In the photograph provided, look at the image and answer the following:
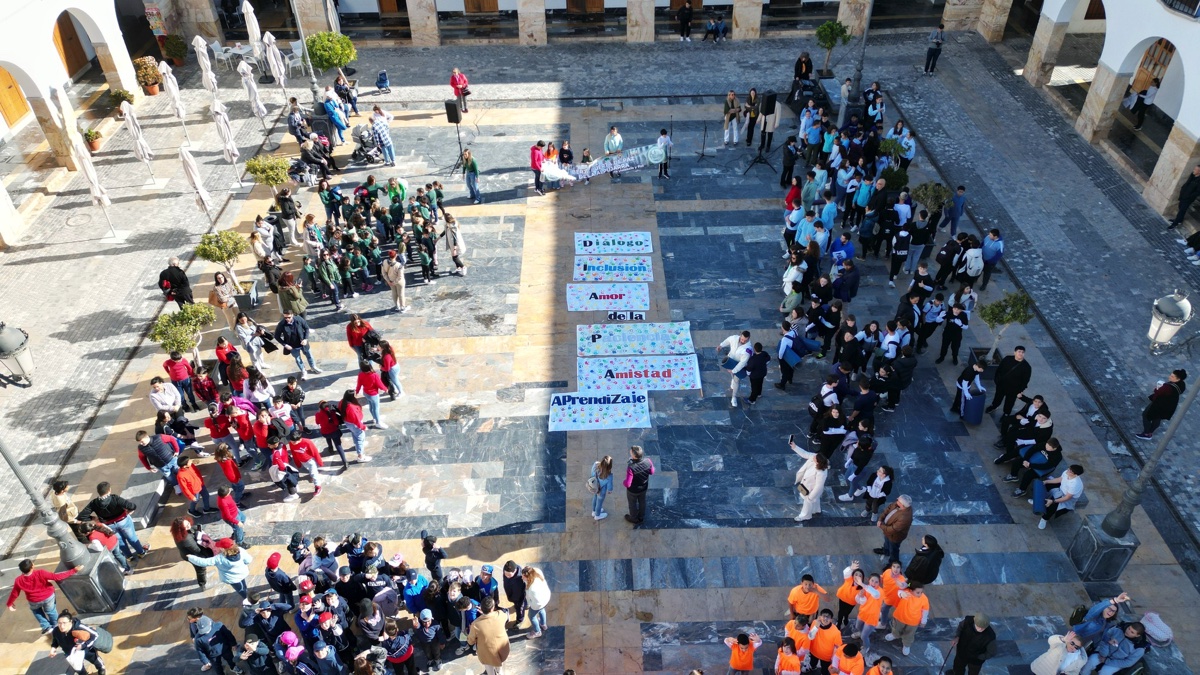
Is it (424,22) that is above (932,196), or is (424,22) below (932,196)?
above

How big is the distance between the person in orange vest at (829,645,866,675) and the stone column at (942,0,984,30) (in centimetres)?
2590

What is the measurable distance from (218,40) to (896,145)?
2290cm

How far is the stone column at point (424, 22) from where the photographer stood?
28766 mm

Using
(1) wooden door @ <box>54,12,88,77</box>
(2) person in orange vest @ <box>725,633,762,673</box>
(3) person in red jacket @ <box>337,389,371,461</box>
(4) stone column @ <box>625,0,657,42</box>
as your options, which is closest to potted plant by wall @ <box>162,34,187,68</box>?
(1) wooden door @ <box>54,12,88,77</box>

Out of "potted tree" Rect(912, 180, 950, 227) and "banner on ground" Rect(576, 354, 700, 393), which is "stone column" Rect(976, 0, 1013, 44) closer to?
"potted tree" Rect(912, 180, 950, 227)

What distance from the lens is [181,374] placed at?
1477 centimetres

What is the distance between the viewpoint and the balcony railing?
19.3 m

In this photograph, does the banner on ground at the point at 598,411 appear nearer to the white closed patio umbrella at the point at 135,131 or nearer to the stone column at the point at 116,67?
the white closed patio umbrella at the point at 135,131

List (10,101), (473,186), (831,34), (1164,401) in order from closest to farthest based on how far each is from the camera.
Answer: (1164,401) < (473,186) < (10,101) < (831,34)

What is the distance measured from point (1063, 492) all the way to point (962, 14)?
22.2 m

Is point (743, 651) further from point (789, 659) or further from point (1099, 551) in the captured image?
point (1099, 551)

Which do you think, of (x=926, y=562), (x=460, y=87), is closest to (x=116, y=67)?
(x=460, y=87)

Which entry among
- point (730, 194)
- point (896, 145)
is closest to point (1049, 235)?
point (896, 145)

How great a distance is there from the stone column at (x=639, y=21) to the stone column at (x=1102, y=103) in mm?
13798
